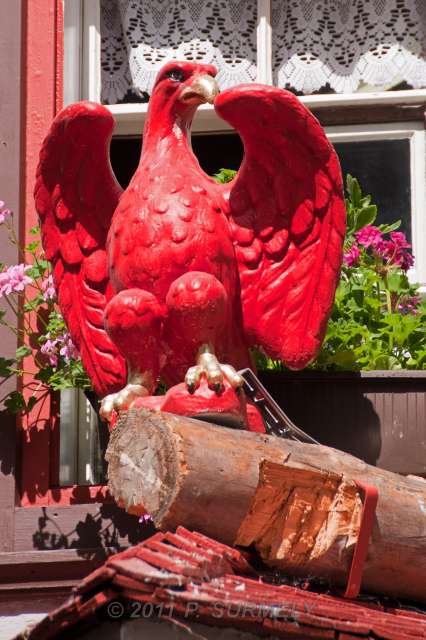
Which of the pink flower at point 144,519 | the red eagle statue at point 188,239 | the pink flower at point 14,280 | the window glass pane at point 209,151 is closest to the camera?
the red eagle statue at point 188,239

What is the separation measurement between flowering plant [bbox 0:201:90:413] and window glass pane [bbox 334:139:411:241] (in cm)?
113

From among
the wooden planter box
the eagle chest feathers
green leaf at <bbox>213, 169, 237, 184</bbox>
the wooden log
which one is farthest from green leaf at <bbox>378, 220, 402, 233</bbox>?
the wooden log

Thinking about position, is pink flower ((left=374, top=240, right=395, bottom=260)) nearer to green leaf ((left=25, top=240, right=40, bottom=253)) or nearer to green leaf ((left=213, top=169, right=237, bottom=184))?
green leaf ((left=213, top=169, right=237, bottom=184))

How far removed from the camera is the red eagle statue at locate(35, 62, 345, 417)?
349cm

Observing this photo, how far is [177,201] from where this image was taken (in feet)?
11.6

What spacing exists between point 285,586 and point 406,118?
2328mm

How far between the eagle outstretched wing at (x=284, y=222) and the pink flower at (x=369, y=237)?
25.6 inches

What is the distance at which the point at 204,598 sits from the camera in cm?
261

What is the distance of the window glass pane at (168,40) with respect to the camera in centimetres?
483

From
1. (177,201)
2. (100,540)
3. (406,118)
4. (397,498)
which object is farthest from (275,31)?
(397,498)

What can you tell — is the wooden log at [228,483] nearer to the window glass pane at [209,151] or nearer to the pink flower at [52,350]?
the pink flower at [52,350]

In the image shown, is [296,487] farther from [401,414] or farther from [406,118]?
[406,118]

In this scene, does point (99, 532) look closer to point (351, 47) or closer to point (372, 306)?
point (372, 306)

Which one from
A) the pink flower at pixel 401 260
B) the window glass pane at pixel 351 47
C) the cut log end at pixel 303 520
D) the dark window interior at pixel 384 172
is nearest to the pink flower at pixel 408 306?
the pink flower at pixel 401 260
